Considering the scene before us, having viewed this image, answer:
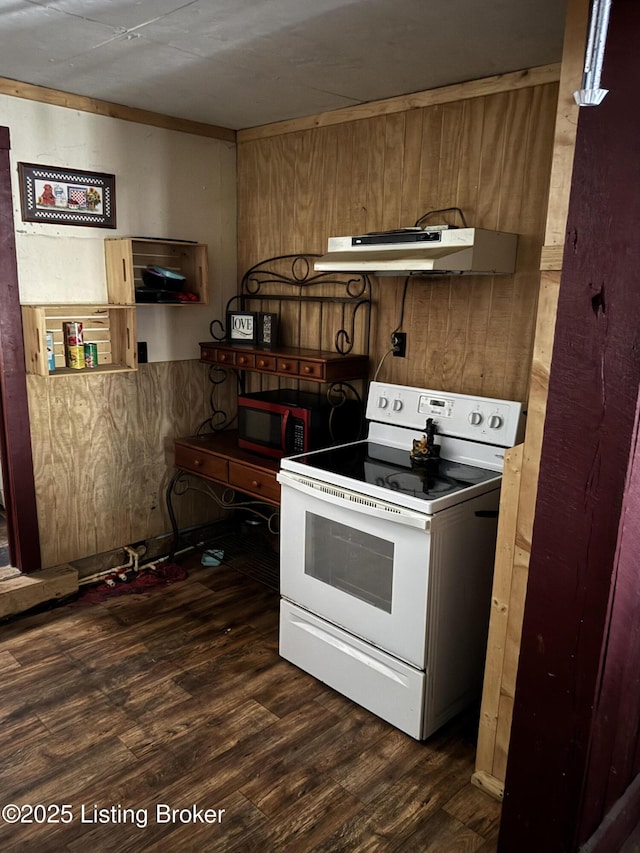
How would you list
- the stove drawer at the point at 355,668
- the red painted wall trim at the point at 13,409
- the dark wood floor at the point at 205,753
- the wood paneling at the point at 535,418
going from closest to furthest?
the wood paneling at the point at 535,418
the dark wood floor at the point at 205,753
the stove drawer at the point at 355,668
the red painted wall trim at the point at 13,409

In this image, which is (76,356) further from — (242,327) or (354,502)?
(354,502)

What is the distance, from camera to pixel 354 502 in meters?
2.23

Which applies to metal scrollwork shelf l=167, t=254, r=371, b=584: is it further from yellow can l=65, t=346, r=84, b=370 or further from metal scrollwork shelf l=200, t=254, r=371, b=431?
yellow can l=65, t=346, r=84, b=370

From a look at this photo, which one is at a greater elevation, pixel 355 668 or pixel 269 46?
pixel 269 46

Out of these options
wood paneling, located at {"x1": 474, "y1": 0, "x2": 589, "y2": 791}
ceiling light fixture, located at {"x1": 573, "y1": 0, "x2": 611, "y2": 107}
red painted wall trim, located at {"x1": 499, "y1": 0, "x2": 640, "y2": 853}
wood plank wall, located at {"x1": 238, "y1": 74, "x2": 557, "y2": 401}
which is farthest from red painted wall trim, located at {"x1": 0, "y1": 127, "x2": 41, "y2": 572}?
ceiling light fixture, located at {"x1": 573, "y1": 0, "x2": 611, "y2": 107}

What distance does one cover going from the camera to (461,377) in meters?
2.72

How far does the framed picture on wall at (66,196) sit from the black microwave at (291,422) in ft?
3.67

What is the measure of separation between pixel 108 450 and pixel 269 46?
2013 millimetres

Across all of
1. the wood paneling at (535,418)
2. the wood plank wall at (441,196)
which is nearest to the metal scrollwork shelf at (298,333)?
the wood plank wall at (441,196)

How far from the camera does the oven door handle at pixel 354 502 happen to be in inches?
81.0

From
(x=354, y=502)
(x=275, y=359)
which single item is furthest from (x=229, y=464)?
(x=354, y=502)

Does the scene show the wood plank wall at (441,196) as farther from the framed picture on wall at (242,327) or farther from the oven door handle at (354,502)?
the oven door handle at (354,502)

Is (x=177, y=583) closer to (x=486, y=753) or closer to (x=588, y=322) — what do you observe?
(x=486, y=753)

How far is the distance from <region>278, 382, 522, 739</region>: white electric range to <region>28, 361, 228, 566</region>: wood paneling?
3.95 ft
